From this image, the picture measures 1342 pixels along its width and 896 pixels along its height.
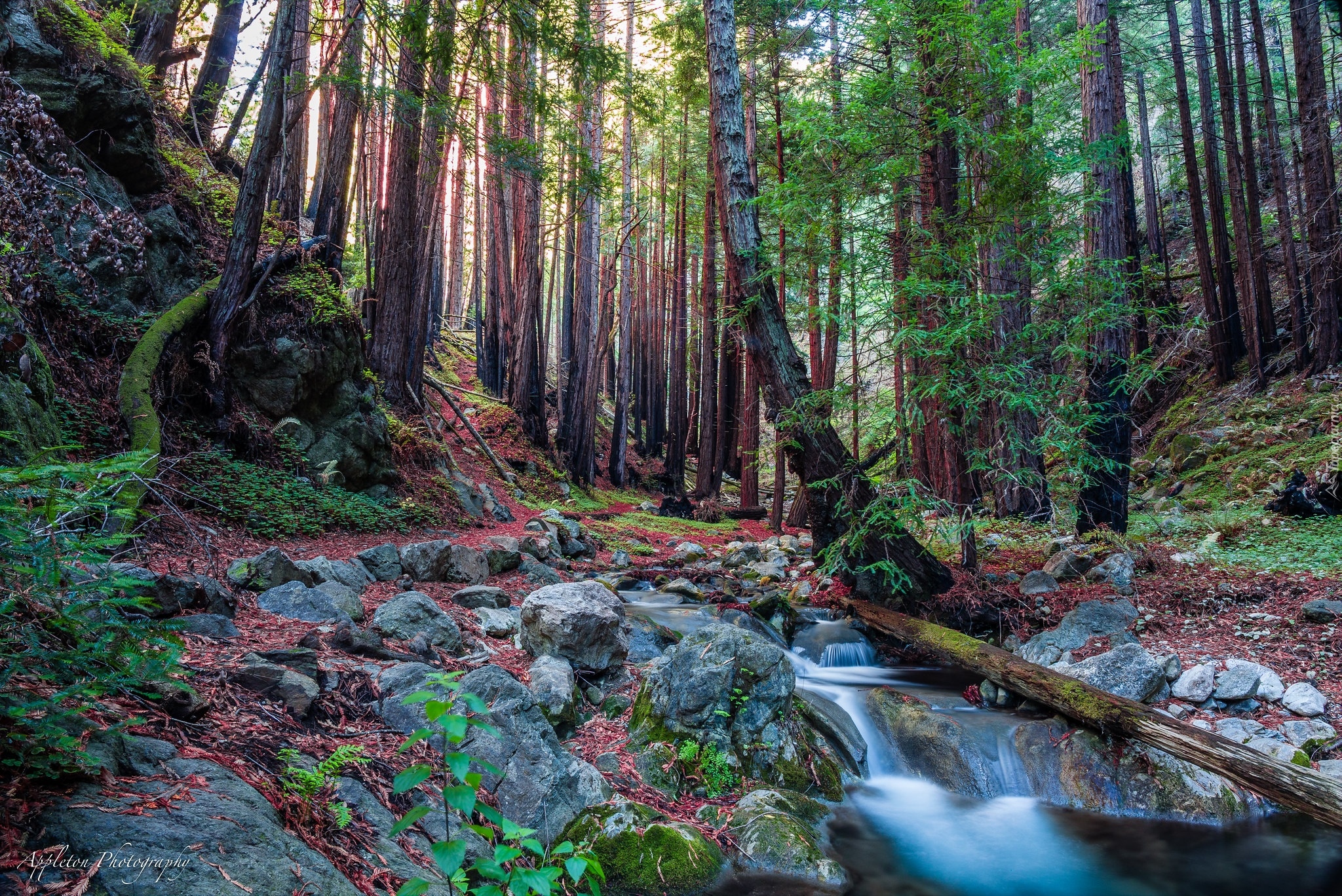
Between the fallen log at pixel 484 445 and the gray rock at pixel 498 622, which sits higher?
the fallen log at pixel 484 445

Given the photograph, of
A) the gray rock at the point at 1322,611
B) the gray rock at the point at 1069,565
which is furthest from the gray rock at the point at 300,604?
the gray rock at the point at 1322,611

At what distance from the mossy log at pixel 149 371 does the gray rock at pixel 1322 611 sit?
9.59 metres

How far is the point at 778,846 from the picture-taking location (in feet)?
12.1

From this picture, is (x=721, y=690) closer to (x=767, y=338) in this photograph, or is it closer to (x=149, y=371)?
(x=767, y=338)

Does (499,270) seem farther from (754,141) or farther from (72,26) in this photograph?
(72,26)

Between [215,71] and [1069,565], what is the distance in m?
14.5

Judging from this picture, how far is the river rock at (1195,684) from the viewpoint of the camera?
5.16 m

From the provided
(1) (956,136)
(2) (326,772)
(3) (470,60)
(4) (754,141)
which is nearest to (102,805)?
(2) (326,772)

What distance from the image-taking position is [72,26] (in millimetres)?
7801

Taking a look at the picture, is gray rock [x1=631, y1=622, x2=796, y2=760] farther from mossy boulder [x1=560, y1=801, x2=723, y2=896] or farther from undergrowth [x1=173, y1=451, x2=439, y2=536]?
undergrowth [x1=173, y1=451, x2=439, y2=536]

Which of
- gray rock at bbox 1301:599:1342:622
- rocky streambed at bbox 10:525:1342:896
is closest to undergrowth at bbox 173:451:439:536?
rocky streambed at bbox 10:525:1342:896

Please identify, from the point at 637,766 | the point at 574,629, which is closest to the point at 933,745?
the point at 637,766

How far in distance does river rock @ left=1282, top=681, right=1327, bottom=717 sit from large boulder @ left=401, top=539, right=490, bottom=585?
6932mm

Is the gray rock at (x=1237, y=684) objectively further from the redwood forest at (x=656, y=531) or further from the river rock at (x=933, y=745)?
the river rock at (x=933, y=745)
